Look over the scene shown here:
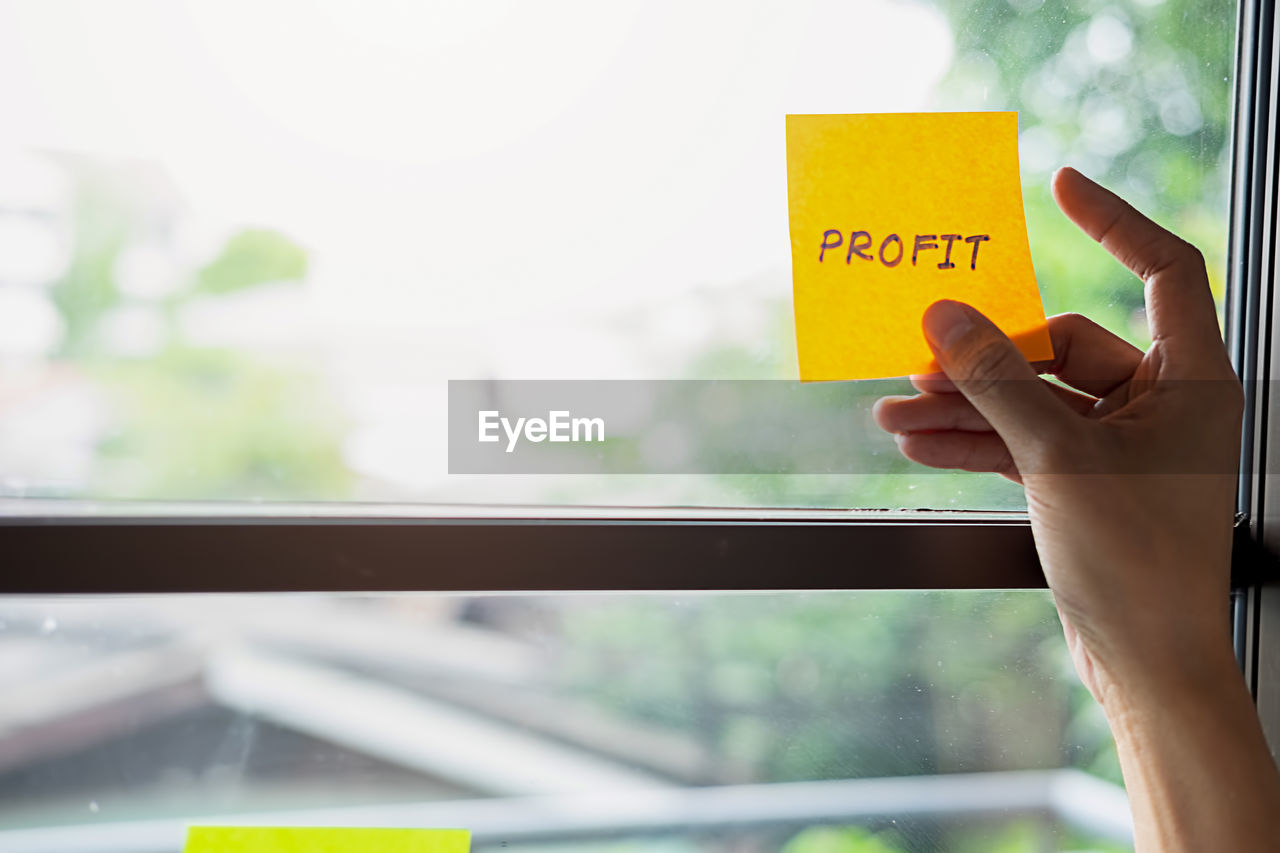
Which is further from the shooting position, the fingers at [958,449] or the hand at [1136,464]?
the fingers at [958,449]

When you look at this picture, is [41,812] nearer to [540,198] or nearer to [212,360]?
[212,360]

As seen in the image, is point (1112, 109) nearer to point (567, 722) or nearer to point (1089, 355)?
point (1089, 355)

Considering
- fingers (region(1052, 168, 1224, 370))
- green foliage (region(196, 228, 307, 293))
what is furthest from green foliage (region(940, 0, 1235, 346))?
green foliage (region(196, 228, 307, 293))

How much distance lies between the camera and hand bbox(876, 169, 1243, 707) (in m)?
0.58

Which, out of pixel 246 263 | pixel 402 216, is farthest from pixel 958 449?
pixel 246 263

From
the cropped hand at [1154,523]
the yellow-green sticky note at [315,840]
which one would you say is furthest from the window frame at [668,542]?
the yellow-green sticky note at [315,840]

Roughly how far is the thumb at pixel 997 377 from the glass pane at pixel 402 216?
157mm

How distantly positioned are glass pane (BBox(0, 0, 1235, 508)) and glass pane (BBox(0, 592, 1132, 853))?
11 cm

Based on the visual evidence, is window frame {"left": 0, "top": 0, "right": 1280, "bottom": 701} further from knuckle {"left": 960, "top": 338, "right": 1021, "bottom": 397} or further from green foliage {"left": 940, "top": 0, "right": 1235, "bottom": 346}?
knuckle {"left": 960, "top": 338, "right": 1021, "bottom": 397}

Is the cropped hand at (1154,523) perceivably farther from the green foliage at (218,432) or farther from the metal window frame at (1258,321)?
the green foliage at (218,432)

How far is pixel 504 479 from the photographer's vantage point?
69 cm

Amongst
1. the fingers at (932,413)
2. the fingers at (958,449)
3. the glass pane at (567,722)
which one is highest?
the fingers at (932,413)

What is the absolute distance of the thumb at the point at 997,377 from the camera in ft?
1.86

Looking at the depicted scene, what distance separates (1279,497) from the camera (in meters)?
0.71
